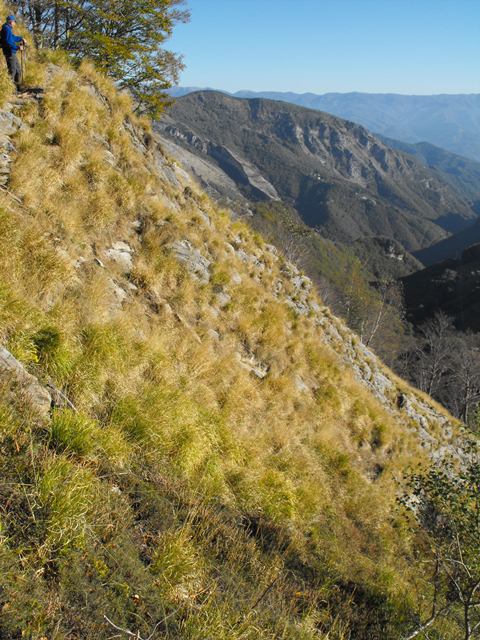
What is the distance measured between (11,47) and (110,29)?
42.3ft

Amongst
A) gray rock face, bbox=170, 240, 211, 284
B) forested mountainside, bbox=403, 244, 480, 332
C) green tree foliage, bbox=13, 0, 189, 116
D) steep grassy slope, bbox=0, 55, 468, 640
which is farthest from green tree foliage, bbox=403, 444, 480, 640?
forested mountainside, bbox=403, 244, 480, 332

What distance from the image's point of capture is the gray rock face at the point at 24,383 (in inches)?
169

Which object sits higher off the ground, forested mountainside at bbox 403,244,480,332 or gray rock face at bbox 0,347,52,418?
gray rock face at bbox 0,347,52,418

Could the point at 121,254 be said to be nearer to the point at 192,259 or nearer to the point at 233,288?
the point at 192,259

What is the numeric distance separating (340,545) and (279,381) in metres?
4.37

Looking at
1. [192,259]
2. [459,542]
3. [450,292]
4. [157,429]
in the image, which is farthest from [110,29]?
[450,292]

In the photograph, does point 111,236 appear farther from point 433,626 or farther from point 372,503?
point 433,626

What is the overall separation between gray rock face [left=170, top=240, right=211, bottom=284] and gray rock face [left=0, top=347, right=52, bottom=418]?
7092 millimetres

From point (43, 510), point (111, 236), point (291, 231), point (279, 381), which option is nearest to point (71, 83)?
point (111, 236)

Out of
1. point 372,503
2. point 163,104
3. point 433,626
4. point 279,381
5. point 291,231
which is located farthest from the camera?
point 291,231

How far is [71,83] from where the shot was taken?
12180 millimetres

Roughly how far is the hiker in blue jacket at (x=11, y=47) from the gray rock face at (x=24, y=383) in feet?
29.8

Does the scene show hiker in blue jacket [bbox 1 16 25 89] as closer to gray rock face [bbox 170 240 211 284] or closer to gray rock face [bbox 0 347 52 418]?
gray rock face [bbox 170 240 211 284]

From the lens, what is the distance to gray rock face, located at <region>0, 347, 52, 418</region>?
169 inches
